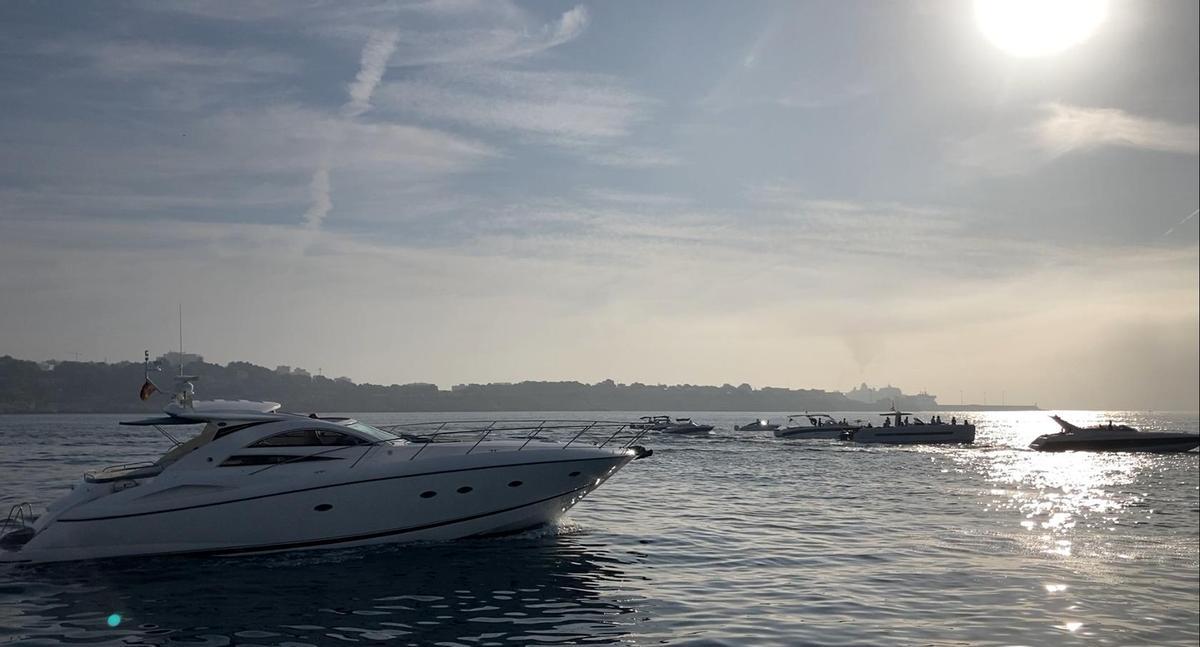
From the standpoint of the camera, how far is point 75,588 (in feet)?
46.0

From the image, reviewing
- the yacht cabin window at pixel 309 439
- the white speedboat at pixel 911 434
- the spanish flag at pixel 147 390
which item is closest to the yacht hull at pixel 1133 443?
the white speedboat at pixel 911 434

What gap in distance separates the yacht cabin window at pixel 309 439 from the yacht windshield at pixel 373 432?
0.48m

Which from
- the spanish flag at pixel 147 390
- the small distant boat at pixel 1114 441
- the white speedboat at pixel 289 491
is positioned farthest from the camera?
the small distant boat at pixel 1114 441

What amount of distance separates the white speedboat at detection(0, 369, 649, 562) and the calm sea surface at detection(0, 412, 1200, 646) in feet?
1.42

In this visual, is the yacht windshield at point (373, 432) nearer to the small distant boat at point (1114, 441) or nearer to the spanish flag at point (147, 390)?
the spanish flag at point (147, 390)

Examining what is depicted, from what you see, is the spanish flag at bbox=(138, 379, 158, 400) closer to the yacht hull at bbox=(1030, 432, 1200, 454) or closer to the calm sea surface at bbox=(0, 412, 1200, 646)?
the calm sea surface at bbox=(0, 412, 1200, 646)

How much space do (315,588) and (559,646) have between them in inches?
205

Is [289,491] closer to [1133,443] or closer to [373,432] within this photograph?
[373,432]

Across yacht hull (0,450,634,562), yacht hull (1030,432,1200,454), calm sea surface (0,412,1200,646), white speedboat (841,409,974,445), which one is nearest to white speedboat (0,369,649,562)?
yacht hull (0,450,634,562)

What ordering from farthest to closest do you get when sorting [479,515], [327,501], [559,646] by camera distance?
[479,515] < [327,501] < [559,646]

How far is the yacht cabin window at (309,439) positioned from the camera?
55.8 feet

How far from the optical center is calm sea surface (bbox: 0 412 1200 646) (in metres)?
11.9

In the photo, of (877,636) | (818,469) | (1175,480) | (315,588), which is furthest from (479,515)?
(1175,480)

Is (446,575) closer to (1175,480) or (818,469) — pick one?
(818,469)
